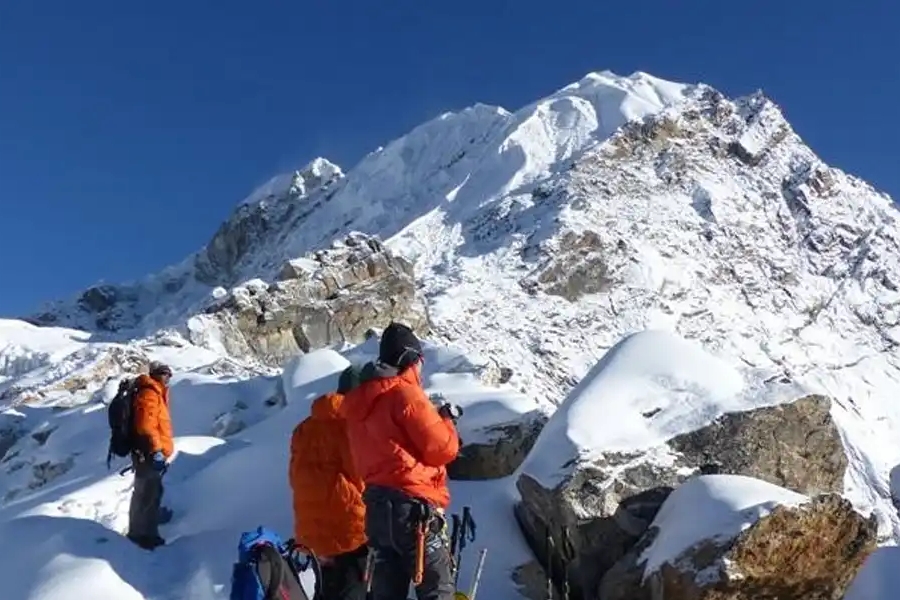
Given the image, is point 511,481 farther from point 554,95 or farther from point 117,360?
point 554,95

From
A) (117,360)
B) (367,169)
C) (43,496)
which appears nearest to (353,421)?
(43,496)

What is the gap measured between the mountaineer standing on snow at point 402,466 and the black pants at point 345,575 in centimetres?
79

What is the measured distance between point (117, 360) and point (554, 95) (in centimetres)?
6248

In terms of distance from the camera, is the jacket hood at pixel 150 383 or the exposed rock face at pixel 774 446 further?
the jacket hood at pixel 150 383

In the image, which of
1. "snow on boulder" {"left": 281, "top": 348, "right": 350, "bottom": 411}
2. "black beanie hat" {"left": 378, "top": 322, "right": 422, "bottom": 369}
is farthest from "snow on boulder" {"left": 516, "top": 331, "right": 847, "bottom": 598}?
"snow on boulder" {"left": 281, "top": 348, "right": 350, "bottom": 411}

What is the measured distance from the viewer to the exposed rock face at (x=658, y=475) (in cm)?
741

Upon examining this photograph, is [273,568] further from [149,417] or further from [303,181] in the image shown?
[303,181]

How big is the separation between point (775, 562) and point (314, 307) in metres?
30.7

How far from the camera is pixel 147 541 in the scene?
26.4ft

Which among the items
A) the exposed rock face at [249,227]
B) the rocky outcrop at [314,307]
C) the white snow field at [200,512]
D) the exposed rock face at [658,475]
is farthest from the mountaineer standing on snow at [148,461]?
the exposed rock face at [249,227]

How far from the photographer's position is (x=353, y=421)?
5.31 metres

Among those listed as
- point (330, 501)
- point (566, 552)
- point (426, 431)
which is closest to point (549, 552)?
point (566, 552)

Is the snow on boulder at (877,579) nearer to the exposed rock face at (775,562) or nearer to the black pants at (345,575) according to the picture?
the exposed rock face at (775,562)

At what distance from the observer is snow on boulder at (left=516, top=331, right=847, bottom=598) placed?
743cm
